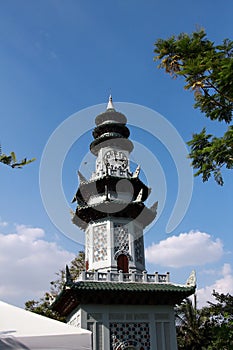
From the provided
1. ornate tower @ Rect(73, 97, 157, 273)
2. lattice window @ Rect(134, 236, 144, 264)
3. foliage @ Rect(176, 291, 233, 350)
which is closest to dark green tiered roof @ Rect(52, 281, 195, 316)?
ornate tower @ Rect(73, 97, 157, 273)

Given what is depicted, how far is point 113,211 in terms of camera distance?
20000mm

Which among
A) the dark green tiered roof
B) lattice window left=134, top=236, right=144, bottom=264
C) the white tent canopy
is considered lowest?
the white tent canopy

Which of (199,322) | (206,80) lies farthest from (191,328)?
(206,80)

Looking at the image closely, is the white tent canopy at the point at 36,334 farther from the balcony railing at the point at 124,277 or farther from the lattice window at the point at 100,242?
the lattice window at the point at 100,242

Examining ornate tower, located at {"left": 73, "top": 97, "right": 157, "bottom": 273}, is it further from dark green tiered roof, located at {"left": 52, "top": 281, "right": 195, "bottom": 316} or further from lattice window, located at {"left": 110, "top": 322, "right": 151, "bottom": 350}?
lattice window, located at {"left": 110, "top": 322, "right": 151, "bottom": 350}

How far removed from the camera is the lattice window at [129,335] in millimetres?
15812

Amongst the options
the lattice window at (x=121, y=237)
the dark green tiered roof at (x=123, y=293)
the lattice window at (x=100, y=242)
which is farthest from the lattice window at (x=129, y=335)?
the lattice window at (x=121, y=237)

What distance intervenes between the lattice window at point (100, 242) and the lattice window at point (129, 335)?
12.5 feet

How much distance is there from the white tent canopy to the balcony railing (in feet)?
32.4

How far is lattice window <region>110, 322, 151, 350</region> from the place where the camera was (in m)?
15.8

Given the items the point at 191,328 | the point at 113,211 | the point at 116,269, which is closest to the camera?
the point at 116,269

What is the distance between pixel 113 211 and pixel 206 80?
10.1m

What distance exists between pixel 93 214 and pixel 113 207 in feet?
4.25

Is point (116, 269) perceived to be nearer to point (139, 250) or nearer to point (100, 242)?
point (100, 242)
